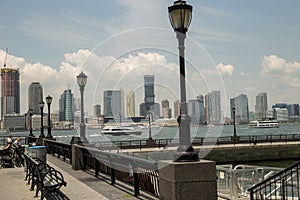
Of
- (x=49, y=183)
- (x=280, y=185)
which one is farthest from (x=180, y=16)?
(x=49, y=183)

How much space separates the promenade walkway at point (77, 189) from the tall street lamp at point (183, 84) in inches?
134

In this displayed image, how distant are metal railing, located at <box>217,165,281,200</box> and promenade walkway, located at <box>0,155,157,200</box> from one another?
2517mm

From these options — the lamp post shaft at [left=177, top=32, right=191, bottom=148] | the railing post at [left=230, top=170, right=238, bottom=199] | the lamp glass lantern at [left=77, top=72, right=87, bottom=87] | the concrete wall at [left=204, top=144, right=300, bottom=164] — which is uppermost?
the lamp glass lantern at [left=77, top=72, right=87, bottom=87]

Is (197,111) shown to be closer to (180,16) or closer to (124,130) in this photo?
(180,16)

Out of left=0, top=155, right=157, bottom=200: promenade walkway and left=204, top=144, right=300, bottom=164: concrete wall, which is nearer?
left=0, top=155, right=157, bottom=200: promenade walkway

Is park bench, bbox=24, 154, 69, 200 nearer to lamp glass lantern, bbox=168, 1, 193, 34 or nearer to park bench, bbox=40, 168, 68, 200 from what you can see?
park bench, bbox=40, 168, 68, 200

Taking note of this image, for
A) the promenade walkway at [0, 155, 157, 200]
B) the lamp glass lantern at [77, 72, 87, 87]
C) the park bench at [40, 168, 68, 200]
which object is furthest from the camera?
the lamp glass lantern at [77, 72, 87, 87]

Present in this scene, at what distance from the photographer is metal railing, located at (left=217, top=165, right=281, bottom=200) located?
12445 millimetres

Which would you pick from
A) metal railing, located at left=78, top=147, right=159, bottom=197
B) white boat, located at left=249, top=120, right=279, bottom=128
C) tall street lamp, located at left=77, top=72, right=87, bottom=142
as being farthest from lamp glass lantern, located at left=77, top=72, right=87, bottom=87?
white boat, located at left=249, top=120, right=279, bottom=128

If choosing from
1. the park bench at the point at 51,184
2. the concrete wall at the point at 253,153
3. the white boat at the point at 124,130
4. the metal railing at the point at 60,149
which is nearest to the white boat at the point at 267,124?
the white boat at the point at 124,130

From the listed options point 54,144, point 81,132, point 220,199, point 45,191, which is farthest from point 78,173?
point 54,144

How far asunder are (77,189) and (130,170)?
6.45 ft

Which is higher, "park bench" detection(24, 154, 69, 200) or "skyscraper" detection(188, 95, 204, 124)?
"skyscraper" detection(188, 95, 204, 124)

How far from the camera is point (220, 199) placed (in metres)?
12.4
